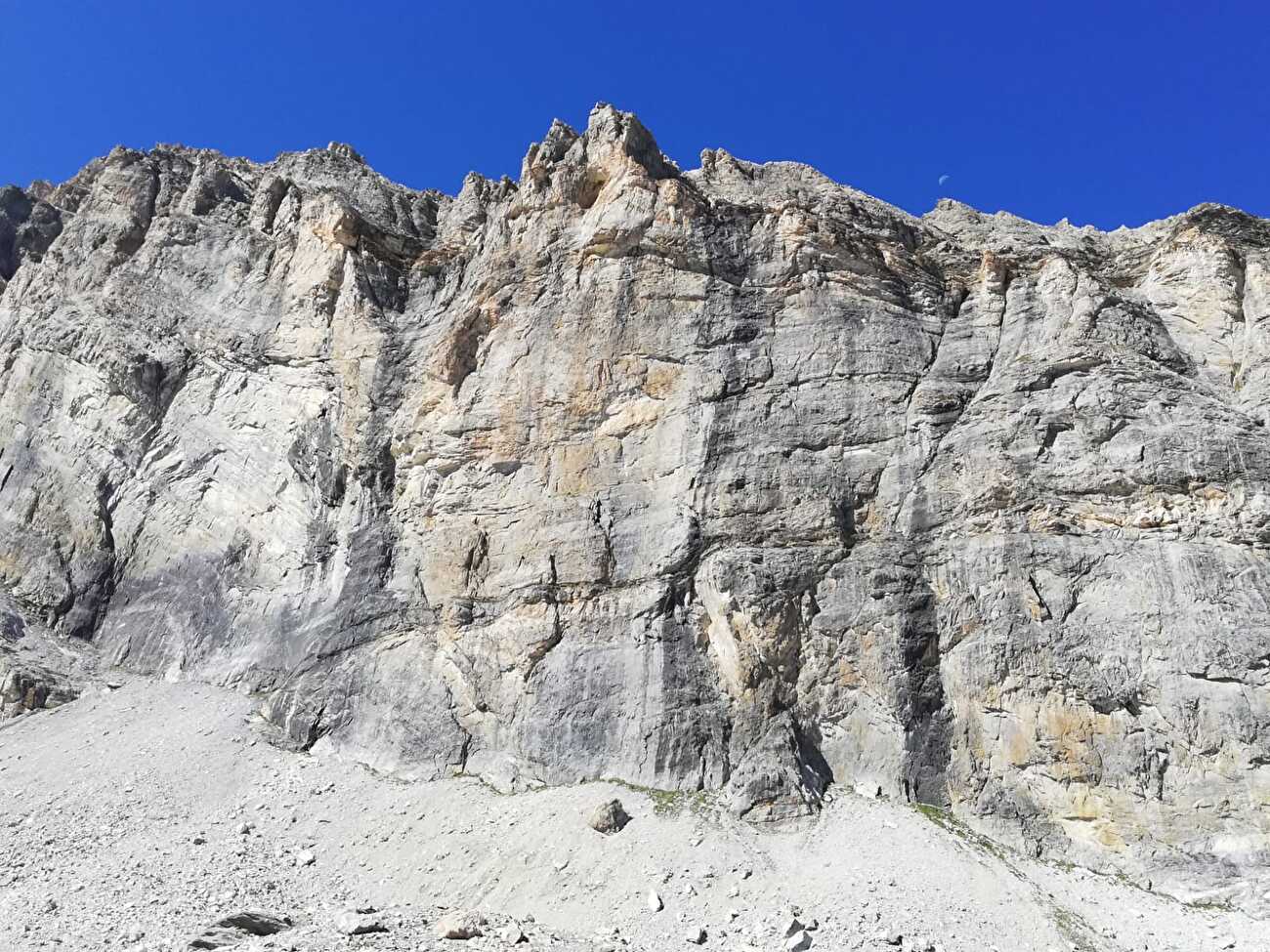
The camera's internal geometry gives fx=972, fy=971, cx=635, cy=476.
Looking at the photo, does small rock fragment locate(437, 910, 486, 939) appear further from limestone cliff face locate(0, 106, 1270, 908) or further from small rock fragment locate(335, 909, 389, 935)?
limestone cliff face locate(0, 106, 1270, 908)

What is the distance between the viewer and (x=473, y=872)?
984 inches

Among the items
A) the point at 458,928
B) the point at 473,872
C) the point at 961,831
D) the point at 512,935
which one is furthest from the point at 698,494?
the point at 458,928

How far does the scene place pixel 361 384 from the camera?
127ft

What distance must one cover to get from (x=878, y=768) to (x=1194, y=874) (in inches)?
303

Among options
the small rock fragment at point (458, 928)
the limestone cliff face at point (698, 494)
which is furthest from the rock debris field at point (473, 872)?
the limestone cliff face at point (698, 494)

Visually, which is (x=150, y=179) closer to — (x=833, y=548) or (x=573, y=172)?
(x=573, y=172)

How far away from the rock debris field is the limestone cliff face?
1.36 metres

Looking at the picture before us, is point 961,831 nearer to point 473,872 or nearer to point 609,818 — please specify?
point 609,818

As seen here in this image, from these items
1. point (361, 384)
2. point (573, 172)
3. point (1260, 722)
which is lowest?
point (1260, 722)

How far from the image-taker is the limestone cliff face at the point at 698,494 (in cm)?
2589

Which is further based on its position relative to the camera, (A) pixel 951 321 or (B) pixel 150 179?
(B) pixel 150 179

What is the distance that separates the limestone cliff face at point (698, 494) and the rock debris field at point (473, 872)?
4.45 ft

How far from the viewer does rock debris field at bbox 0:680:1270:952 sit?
2086cm

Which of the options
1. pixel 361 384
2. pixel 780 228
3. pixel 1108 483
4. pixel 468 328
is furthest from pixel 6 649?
pixel 1108 483
